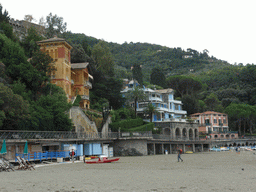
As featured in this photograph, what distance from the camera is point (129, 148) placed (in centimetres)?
5278

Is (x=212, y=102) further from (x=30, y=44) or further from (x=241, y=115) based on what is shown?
(x=30, y=44)

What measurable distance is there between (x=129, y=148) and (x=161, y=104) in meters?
27.7

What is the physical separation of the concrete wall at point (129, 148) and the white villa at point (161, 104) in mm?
17923

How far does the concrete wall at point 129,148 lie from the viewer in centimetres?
5269

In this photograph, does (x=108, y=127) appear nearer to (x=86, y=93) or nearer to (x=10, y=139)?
(x=86, y=93)

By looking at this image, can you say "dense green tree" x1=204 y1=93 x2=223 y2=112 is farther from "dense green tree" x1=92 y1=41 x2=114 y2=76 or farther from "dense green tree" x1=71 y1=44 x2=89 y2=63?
"dense green tree" x1=71 y1=44 x2=89 y2=63

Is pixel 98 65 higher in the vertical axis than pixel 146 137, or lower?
higher

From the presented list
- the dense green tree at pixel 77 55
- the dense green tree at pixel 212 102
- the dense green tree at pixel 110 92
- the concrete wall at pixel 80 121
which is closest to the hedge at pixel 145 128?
the dense green tree at pixel 110 92

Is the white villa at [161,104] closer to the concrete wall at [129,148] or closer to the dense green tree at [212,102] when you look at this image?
the concrete wall at [129,148]

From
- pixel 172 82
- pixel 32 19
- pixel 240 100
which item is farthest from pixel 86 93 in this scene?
pixel 240 100

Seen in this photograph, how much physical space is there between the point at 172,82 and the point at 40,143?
74.5 metres

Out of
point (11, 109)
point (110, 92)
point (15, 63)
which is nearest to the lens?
point (11, 109)

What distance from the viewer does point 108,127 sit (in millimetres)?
56625

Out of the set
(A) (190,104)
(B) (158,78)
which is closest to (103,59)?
(B) (158,78)
